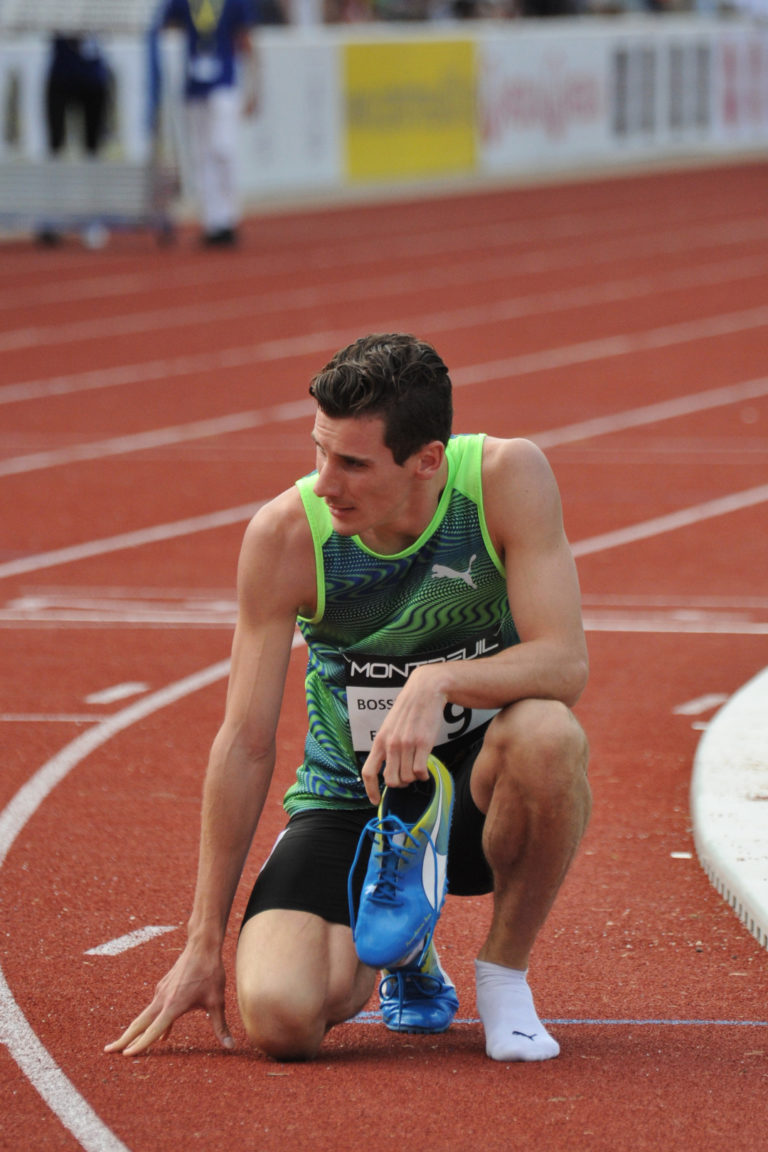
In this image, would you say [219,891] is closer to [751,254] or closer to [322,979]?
[322,979]

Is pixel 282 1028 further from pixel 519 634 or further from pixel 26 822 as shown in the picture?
pixel 26 822

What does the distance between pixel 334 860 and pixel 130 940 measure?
2.45 ft

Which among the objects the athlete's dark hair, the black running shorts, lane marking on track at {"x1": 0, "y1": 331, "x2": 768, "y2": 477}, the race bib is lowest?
lane marking on track at {"x1": 0, "y1": 331, "x2": 768, "y2": 477}

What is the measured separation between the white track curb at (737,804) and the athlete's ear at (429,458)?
1.30 meters

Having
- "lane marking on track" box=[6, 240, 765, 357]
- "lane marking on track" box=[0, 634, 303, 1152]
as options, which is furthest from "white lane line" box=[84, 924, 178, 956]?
"lane marking on track" box=[6, 240, 765, 357]

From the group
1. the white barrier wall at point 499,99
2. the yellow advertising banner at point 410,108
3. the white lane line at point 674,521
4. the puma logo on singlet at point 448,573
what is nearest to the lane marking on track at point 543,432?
the white lane line at point 674,521

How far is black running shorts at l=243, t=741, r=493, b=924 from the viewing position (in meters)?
3.97

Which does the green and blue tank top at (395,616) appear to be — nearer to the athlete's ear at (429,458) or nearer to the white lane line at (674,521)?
the athlete's ear at (429,458)

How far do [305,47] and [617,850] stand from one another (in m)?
21.5

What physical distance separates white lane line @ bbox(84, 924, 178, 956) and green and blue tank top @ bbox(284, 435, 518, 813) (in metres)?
0.68

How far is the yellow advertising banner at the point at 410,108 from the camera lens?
86.2 ft

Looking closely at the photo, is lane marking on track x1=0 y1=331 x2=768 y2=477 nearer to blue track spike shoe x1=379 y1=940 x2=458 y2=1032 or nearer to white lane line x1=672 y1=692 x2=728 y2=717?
white lane line x1=672 y1=692 x2=728 y2=717

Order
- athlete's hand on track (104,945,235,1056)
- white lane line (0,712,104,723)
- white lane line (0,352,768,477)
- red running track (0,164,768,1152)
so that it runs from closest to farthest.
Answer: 1. red running track (0,164,768,1152)
2. athlete's hand on track (104,945,235,1056)
3. white lane line (0,712,104,723)
4. white lane line (0,352,768,477)

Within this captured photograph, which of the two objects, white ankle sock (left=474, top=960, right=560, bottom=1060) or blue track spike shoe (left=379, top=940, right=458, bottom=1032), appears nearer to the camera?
white ankle sock (left=474, top=960, right=560, bottom=1060)
